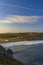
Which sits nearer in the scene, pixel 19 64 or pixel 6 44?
pixel 19 64

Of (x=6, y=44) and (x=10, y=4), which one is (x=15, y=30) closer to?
(x=6, y=44)

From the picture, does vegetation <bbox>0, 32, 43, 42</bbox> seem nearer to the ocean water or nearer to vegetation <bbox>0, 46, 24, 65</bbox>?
the ocean water

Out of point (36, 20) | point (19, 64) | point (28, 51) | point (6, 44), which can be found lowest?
point (19, 64)

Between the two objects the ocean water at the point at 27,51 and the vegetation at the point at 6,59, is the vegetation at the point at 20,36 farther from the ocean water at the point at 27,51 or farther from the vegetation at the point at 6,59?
the vegetation at the point at 6,59

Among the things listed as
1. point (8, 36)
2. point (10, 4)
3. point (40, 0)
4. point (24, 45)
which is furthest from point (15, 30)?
point (40, 0)

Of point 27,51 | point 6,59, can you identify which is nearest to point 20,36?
point 27,51

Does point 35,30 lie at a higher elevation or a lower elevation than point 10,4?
lower

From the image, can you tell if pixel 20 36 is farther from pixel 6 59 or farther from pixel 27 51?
pixel 6 59
